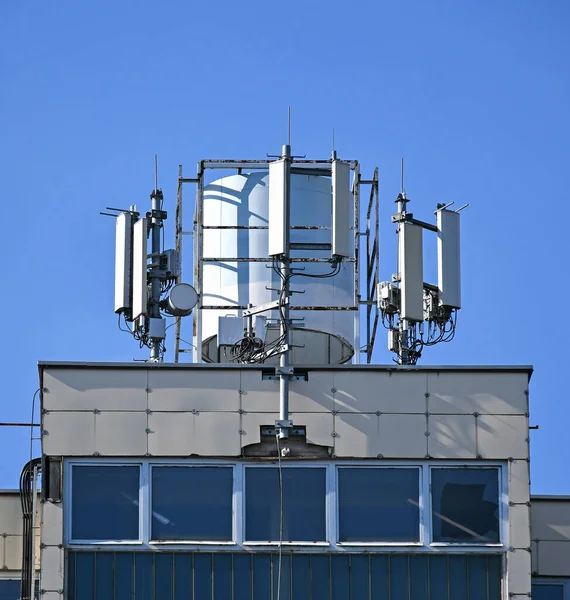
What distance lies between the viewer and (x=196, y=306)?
33469 mm

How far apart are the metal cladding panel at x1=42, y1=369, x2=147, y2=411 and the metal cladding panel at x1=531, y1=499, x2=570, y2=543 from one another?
26.8ft

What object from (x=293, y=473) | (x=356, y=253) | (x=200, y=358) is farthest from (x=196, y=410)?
(x=356, y=253)

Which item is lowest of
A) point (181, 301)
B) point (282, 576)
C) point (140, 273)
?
point (282, 576)

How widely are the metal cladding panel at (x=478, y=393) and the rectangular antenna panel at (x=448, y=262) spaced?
2.22 m

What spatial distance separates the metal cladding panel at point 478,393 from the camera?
28656 millimetres

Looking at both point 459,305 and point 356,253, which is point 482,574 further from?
point 356,253

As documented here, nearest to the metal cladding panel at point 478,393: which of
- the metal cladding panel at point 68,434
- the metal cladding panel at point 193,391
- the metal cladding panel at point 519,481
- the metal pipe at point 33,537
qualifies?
the metal cladding panel at point 519,481

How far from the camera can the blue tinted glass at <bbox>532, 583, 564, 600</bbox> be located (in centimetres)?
3225

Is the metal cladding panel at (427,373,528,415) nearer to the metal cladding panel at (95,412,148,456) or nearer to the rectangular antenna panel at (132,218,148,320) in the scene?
the metal cladding panel at (95,412,148,456)

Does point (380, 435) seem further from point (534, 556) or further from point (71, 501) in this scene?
point (534, 556)

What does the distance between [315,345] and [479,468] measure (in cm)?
633

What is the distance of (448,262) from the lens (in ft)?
101

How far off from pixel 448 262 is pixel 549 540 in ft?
18.5

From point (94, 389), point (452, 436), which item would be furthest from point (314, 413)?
point (94, 389)
